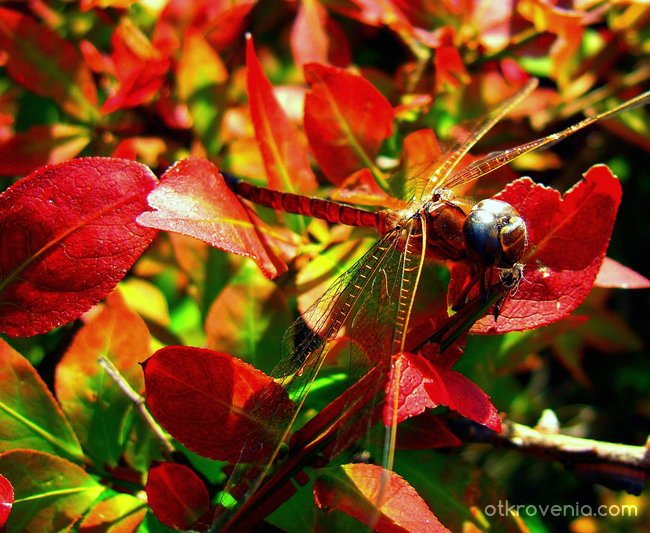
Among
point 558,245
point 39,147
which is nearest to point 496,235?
point 558,245

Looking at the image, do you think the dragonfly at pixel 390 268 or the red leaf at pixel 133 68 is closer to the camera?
the dragonfly at pixel 390 268

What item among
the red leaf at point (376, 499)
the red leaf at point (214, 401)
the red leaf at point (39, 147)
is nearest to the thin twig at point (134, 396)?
the red leaf at point (214, 401)

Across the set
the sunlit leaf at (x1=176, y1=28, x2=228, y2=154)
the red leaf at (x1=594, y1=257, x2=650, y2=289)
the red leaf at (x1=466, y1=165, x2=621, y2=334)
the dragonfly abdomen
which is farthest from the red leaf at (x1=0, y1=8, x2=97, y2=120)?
the red leaf at (x1=594, y1=257, x2=650, y2=289)

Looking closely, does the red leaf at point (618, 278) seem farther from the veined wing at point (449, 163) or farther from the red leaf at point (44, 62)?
the red leaf at point (44, 62)

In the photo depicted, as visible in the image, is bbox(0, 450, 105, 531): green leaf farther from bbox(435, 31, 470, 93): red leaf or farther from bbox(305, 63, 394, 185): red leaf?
bbox(435, 31, 470, 93): red leaf

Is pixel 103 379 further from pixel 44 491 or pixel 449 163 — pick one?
pixel 449 163

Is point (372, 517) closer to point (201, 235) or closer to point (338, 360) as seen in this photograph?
point (338, 360)

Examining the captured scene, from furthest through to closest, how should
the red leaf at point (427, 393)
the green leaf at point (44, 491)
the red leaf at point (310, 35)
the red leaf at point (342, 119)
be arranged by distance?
the red leaf at point (310, 35) → the red leaf at point (342, 119) → the green leaf at point (44, 491) → the red leaf at point (427, 393)
